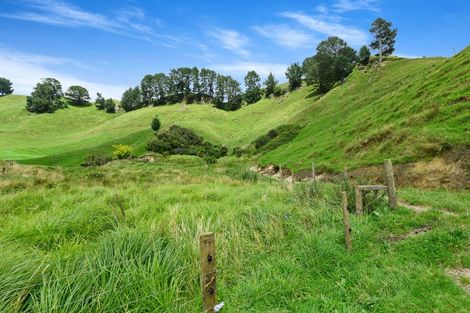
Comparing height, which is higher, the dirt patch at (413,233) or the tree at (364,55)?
the tree at (364,55)

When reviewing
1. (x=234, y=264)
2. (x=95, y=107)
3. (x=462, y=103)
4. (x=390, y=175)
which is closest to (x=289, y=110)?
(x=462, y=103)

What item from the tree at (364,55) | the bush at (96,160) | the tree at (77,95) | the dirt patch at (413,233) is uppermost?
the tree at (77,95)

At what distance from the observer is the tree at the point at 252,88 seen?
132 metres

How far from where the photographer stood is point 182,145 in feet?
260

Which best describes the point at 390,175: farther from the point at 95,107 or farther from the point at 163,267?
A: the point at 95,107

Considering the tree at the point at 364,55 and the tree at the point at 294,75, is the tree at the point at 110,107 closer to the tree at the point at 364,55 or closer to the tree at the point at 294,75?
the tree at the point at 294,75

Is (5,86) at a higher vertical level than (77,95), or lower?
higher

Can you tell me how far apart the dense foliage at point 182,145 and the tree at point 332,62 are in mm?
36539

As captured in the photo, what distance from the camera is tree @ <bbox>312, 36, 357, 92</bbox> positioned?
85.2 meters

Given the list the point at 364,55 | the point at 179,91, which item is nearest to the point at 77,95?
the point at 179,91

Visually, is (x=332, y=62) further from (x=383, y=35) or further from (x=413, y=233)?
(x=413, y=233)

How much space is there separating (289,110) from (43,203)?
7811 cm

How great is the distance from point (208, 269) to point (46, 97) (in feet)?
534

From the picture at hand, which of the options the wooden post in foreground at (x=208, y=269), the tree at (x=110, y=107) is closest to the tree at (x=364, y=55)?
the wooden post in foreground at (x=208, y=269)
